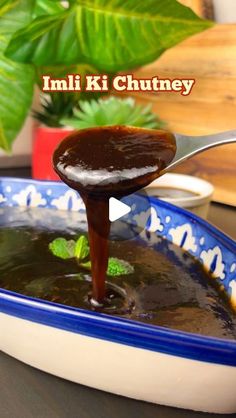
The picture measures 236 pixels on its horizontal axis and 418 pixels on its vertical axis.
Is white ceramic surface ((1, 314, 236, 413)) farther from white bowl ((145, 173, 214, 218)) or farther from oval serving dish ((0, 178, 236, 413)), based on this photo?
white bowl ((145, 173, 214, 218))

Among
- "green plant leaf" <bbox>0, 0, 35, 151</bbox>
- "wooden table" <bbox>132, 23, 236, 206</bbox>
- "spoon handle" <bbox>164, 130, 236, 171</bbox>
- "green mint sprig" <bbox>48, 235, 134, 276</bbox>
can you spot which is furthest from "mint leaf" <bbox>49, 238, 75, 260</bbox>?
"wooden table" <bbox>132, 23, 236, 206</bbox>

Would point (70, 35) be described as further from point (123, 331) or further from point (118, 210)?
point (123, 331)

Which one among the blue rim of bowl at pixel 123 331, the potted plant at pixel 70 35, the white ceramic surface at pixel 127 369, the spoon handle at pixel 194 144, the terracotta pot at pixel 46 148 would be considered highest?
the potted plant at pixel 70 35

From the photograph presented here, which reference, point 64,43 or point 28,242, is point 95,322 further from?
point 64,43

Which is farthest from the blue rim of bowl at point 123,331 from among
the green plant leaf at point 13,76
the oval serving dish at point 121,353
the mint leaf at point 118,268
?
the green plant leaf at point 13,76

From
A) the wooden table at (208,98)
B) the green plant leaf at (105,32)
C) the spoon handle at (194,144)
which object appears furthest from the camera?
the wooden table at (208,98)

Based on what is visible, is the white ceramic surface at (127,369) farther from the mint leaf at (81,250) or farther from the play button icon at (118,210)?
the play button icon at (118,210)
